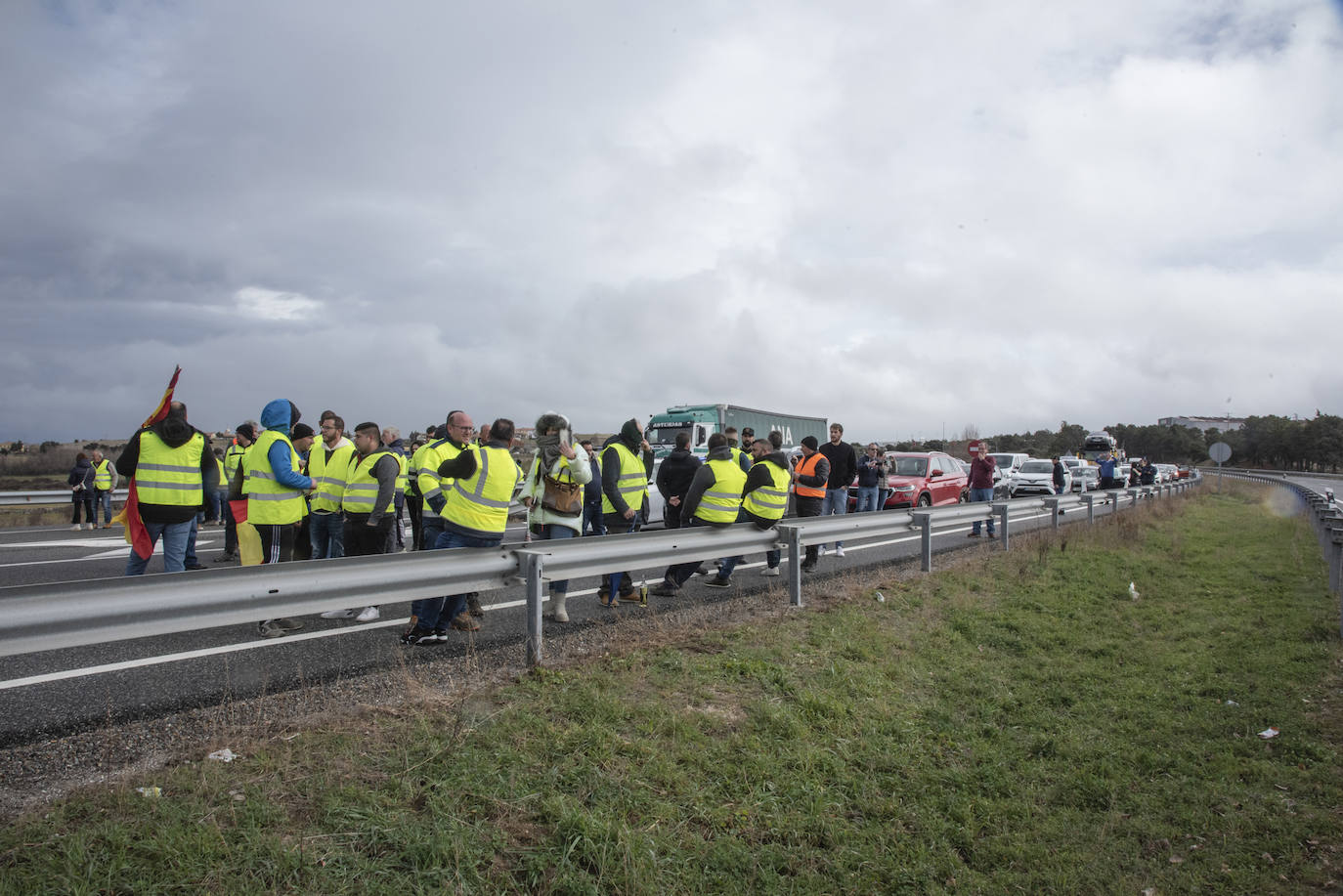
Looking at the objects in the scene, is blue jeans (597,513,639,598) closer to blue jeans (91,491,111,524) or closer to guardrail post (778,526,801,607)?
guardrail post (778,526,801,607)

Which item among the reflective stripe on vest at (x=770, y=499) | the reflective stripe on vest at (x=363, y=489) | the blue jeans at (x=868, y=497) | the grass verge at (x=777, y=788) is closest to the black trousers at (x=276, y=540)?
the reflective stripe on vest at (x=363, y=489)

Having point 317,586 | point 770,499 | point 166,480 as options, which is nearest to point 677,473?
point 770,499

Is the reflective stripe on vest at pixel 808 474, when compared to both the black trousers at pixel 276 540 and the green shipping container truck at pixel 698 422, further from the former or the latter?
the green shipping container truck at pixel 698 422

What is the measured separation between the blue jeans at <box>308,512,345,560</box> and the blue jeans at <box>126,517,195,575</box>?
3.27 feet

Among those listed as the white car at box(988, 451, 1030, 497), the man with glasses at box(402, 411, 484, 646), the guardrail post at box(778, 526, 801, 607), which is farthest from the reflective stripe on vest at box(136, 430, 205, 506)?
the white car at box(988, 451, 1030, 497)

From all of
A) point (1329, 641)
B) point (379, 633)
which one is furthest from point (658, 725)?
point (1329, 641)

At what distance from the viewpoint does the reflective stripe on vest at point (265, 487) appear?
6.76 metres

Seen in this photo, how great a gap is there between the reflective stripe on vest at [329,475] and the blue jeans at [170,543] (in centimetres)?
102

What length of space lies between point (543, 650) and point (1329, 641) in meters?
6.72

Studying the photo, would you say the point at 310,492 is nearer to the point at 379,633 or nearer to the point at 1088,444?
the point at 379,633

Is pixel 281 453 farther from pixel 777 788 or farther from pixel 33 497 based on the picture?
pixel 33 497

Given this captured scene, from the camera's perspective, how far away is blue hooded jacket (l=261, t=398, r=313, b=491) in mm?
6703

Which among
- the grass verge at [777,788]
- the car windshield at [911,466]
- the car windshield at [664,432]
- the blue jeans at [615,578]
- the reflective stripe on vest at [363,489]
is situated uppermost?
the car windshield at [664,432]

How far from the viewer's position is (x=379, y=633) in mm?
6410
